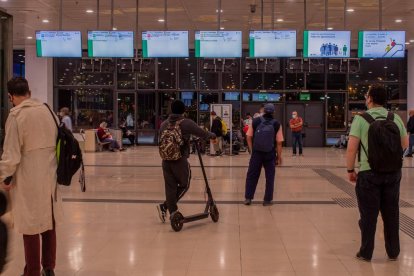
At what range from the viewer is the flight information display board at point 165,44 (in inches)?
599

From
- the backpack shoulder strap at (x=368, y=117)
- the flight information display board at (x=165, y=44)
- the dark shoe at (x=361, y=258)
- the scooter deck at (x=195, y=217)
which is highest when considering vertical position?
the flight information display board at (x=165, y=44)

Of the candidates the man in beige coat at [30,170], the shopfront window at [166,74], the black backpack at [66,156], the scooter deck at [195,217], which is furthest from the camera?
the shopfront window at [166,74]

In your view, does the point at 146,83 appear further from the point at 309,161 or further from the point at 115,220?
the point at 115,220

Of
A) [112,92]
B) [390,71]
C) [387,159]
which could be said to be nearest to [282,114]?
[390,71]

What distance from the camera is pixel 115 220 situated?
24.5 feet

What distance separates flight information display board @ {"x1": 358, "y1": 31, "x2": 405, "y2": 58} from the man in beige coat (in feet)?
39.7

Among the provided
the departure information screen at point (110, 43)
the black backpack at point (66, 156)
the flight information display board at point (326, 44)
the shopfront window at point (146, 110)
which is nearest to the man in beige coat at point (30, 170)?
the black backpack at point (66, 156)

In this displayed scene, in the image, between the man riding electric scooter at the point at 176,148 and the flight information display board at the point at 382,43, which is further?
the flight information display board at the point at 382,43

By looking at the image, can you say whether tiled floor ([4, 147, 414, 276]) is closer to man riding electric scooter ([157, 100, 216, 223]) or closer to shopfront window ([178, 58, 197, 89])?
man riding electric scooter ([157, 100, 216, 223])

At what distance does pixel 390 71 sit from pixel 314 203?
63.0 feet

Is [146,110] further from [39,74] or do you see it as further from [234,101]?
[39,74]

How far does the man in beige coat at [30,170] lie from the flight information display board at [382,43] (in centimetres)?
1211

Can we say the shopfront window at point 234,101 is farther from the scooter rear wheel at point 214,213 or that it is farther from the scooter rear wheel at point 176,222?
the scooter rear wheel at point 176,222

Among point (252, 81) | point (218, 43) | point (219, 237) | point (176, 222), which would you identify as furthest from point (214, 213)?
point (252, 81)
